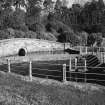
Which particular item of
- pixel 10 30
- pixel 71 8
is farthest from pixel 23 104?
pixel 71 8

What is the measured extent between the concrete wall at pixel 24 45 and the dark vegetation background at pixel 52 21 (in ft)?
10.7

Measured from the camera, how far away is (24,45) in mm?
31422

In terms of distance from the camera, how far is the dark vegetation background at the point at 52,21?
3666cm

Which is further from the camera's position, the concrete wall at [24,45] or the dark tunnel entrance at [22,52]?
the dark tunnel entrance at [22,52]

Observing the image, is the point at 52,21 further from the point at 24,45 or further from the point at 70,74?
the point at 70,74

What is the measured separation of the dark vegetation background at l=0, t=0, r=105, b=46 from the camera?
1443 inches

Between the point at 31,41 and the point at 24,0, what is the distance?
17915 millimetres

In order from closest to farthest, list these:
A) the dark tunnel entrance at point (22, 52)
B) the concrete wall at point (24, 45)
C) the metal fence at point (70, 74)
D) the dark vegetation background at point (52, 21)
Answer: the metal fence at point (70, 74), the concrete wall at point (24, 45), the dark tunnel entrance at point (22, 52), the dark vegetation background at point (52, 21)

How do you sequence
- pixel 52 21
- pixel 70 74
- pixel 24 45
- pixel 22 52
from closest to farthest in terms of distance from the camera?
pixel 70 74, pixel 22 52, pixel 24 45, pixel 52 21

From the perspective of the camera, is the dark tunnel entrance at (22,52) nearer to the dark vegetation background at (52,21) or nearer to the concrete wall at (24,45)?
the concrete wall at (24,45)

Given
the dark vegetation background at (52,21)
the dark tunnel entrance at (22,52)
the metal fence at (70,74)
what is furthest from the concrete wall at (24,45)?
the metal fence at (70,74)

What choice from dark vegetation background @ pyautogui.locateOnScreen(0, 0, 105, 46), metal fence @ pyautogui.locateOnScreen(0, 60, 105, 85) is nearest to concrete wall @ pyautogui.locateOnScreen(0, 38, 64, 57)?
dark vegetation background @ pyautogui.locateOnScreen(0, 0, 105, 46)

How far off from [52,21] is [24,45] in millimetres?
17597

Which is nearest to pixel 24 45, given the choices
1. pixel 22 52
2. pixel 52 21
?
pixel 22 52
